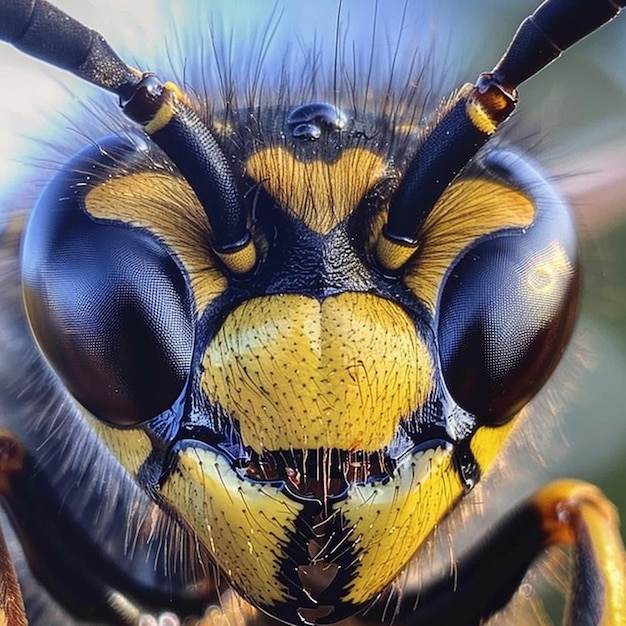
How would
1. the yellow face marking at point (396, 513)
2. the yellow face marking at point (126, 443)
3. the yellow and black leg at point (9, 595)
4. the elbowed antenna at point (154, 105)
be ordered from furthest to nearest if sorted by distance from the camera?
1. the yellow and black leg at point (9, 595)
2. the yellow face marking at point (126, 443)
3. the yellow face marking at point (396, 513)
4. the elbowed antenna at point (154, 105)

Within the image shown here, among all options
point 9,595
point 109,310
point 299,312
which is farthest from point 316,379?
point 9,595

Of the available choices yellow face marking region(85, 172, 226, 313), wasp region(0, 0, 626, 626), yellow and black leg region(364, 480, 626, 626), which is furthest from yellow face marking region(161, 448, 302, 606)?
yellow and black leg region(364, 480, 626, 626)

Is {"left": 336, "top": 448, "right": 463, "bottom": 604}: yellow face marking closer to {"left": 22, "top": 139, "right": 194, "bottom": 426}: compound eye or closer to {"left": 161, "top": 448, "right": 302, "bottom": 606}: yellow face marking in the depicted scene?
{"left": 161, "top": 448, "right": 302, "bottom": 606}: yellow face marking

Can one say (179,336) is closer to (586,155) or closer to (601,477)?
(586,155)

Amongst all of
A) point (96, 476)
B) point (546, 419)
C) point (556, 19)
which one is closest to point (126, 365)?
point (96, 476)

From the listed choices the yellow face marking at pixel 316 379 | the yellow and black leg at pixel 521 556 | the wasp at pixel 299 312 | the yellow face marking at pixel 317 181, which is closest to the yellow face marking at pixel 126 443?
the wasp at pixel 299 312

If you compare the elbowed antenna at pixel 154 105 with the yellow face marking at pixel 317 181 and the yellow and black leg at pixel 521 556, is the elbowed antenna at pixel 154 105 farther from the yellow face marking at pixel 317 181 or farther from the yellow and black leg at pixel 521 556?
the yellow and black leg at pixel 521 556
